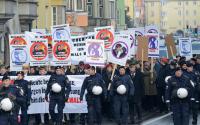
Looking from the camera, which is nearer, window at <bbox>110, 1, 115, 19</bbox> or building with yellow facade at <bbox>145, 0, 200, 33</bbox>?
window at <bbox>110, 1, 115, 19</bbox>

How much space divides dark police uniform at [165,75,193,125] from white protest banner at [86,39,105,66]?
3.43m

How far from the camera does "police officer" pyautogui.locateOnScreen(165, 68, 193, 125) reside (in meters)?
16.5

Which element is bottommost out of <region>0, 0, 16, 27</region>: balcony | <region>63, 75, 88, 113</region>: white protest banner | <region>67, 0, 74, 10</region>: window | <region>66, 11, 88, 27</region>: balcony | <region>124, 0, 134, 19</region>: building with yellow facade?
<region>63, 75, 88, 113</region>: white protest banner

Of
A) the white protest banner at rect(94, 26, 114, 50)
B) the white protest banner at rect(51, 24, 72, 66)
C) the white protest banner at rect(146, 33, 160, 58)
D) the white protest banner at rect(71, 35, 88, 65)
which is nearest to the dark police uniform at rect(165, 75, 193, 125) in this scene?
the white protest banner at rect(51, 24, 72, 66)

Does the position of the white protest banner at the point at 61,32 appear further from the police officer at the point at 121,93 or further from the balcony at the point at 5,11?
the balcony at the point at 5,11

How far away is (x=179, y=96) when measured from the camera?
651 inches

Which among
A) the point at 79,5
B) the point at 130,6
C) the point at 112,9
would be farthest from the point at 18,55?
the point at 130,6

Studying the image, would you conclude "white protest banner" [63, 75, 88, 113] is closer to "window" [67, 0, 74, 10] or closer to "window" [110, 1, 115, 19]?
"window" [67, 0, 74, 10]

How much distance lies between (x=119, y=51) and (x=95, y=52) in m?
0.88

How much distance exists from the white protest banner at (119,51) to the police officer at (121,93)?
4.56 ft

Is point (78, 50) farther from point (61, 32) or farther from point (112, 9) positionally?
point (112, 9)

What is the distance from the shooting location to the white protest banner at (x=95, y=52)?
19.8 meters

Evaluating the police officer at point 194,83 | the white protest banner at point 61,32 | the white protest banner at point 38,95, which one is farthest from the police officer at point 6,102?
the police officer at point 194,83

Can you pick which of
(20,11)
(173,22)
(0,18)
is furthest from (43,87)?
(173,22)
